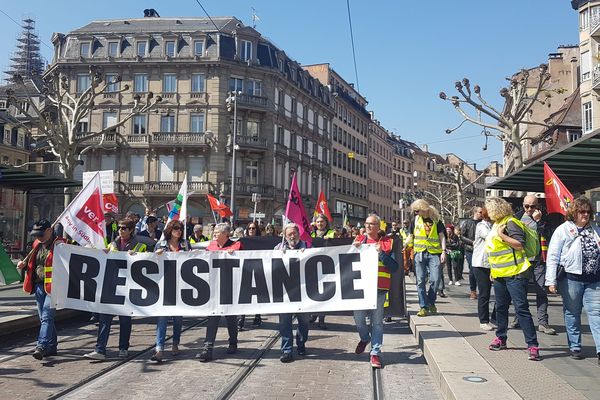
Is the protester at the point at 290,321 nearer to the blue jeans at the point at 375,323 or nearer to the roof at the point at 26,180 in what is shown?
the blue jeans at the point at 375,323

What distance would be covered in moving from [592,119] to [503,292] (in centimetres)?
3200

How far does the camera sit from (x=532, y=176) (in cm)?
1277

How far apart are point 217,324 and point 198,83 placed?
4095 centimetres

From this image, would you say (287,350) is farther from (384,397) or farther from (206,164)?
(206,164)

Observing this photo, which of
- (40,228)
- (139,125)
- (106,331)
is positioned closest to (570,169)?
(106,331)

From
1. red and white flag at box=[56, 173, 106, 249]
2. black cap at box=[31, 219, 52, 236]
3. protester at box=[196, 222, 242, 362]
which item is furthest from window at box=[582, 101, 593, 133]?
black cap at box=[31, 219, 52, 236]

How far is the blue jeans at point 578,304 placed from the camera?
250 inches

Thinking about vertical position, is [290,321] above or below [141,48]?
below

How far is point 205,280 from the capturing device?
304 inches

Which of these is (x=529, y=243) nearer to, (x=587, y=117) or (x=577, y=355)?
(x=577, y=355)

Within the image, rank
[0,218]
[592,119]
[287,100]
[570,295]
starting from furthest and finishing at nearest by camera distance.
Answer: [287,100] < [592,119] < [0,218] < [570,295]

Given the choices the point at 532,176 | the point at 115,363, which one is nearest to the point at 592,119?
the point at 532,176

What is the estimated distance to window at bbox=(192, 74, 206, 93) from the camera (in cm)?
4641

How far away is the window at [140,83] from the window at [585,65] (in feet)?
102
